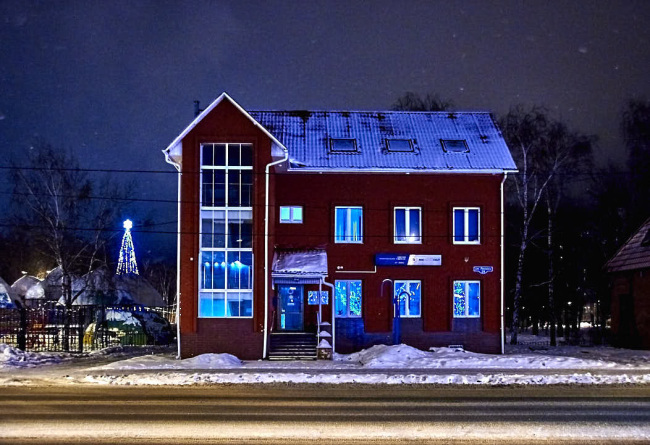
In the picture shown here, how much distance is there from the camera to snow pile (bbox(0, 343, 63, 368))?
27.0 m

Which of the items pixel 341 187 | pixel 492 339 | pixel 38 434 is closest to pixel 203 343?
pixel 341 187

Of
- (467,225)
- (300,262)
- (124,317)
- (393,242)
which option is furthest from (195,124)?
(124,317)

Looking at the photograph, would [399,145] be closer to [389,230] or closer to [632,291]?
[389,230]

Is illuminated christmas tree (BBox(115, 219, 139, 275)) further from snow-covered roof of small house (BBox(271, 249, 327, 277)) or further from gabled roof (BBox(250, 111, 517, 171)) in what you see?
snow-covered roof of small house (BBox(271, 249, 327, 277))

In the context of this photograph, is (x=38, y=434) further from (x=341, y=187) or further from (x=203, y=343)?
(x=341, y=187)

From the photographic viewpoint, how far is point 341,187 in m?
32.9

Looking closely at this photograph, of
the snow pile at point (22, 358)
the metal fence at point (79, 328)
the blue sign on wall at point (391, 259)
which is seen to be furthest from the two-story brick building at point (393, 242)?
the snow pile at point (22, 358)

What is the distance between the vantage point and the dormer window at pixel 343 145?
33.7 meters

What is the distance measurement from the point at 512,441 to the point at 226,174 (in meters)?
19.6

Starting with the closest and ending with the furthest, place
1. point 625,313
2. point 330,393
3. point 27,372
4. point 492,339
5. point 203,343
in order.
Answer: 1. point 330,393
2. point 27,372
3. point 203,343
4. point 492,339
5. point 625,313

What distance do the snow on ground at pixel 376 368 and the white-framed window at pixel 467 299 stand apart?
2295 mm

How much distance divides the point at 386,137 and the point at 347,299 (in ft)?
24.8

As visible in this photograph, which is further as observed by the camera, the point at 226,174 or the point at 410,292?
the point at 410,292

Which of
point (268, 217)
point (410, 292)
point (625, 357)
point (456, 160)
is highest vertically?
point (456, 160)
